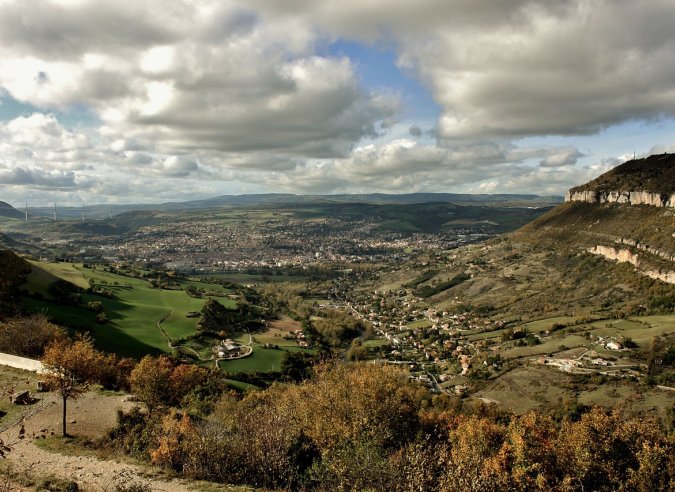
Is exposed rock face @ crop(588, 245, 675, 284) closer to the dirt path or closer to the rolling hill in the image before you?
the rolling hill

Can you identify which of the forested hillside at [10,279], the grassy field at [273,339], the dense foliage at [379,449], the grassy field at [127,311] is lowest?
the grassy field at [273,339]

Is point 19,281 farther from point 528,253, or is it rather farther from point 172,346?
point 528,253

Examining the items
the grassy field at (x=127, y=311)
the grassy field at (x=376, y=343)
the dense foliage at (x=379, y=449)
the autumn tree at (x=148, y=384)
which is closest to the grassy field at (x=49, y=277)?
the grassy field at (x=127, y=311)

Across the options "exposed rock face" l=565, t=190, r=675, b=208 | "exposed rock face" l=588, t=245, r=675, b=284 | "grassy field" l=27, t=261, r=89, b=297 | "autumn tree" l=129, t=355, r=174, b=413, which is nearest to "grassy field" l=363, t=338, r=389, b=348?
"exposed rock face" l=588, t=245, r=675, b=284

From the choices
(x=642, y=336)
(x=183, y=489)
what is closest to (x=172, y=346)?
(x=183, y=489)

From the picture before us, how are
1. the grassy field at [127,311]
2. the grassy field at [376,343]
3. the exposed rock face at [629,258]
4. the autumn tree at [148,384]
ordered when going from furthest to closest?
the grassy field at [376,343], the exposed rock face at [629,258], the grassy field at [127,311], the autumn tree at [148,384]

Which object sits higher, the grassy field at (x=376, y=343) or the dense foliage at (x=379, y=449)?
the dense foliage at (x=379, y=449)

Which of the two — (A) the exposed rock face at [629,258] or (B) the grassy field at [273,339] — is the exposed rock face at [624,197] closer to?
(A) the exposed rock face at [629,258]
